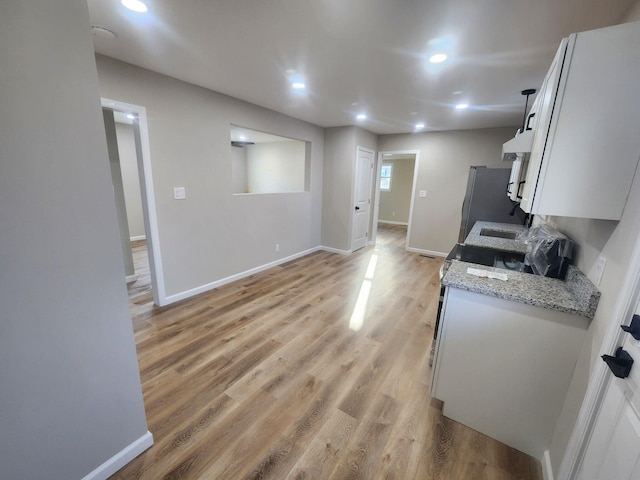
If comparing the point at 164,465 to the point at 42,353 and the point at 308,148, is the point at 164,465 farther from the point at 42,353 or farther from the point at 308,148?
the point at 308,148

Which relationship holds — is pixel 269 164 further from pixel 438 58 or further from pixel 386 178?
pixel 438 58

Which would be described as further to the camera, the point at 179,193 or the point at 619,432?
the point at 179,193

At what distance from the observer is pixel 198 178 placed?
3.01 metres

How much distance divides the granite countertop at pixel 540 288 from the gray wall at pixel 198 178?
280 cm

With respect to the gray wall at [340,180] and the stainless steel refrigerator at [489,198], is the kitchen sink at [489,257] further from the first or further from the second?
the gray wall at [340,180]

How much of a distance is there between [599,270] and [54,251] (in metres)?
2.34

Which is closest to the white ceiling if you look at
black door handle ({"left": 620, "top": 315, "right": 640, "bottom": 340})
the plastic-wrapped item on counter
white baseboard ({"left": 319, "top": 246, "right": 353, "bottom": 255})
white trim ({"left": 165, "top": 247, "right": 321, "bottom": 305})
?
the plastic-wrapped item on counter

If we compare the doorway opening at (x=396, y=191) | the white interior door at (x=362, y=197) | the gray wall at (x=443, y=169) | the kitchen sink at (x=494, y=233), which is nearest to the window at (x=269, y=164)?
the white interior door at (x=362, y=197)

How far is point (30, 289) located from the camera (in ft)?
3.16

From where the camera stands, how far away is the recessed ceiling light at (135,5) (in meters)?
1.47

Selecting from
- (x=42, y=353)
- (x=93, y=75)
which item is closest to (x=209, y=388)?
(x=42, y=353)

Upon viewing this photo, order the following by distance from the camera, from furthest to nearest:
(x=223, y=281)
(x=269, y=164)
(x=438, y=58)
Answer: (x=269, y=164), (x=223, y=281), (x=438, y=58)

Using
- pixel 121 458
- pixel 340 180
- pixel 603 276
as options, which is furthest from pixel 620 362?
pixel 340 180

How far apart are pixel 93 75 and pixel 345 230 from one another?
4350 millimetres
